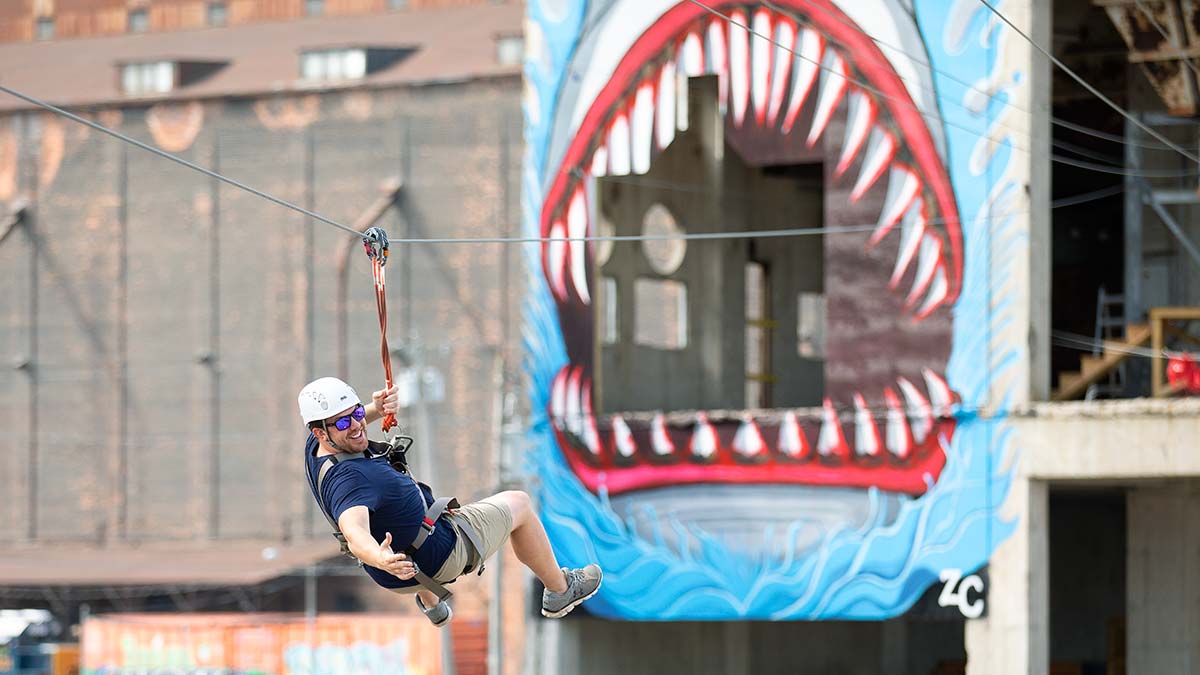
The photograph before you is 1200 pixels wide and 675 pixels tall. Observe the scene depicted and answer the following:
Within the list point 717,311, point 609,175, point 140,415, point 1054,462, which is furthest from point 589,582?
point 140,415

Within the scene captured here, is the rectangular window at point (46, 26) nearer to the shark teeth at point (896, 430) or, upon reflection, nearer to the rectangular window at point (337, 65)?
the rectangular window at point (337, 65)

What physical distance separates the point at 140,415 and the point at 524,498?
49325 millimetres

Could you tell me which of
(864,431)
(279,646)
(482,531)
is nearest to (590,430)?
(864,431)

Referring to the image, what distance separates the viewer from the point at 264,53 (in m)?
67.8

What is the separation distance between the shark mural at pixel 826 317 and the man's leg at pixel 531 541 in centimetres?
1560

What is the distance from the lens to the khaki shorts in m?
13.8

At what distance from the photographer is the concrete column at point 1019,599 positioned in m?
28.9

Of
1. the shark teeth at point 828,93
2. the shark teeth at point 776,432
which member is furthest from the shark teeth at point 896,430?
the shark teeth at point 828,93

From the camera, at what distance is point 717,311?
119 ft

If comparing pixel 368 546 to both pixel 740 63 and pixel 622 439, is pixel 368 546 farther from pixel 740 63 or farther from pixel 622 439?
pixel 740 63

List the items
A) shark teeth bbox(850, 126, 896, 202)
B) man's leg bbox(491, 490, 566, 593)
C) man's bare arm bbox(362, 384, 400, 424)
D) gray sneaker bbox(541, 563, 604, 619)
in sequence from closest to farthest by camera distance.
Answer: man's bare arm bbox(362, 384, 400, 424), man's leg bbox(491, 490, 566, 593), gray sneaker bbox(541, 563, 604, 619), shark teeth bbox(850, 126, 896, 202)

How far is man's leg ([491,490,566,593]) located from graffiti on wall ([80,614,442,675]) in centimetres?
3132

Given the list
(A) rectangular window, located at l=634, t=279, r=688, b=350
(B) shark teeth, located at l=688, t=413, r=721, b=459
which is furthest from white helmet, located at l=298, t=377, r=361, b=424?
(A) rectangular window, located at l=634, t=279, r=688, b=350

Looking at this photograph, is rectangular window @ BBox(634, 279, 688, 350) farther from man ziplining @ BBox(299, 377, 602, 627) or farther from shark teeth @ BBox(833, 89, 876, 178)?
man ziplining @ BBox(299, 377, 602, 627)
